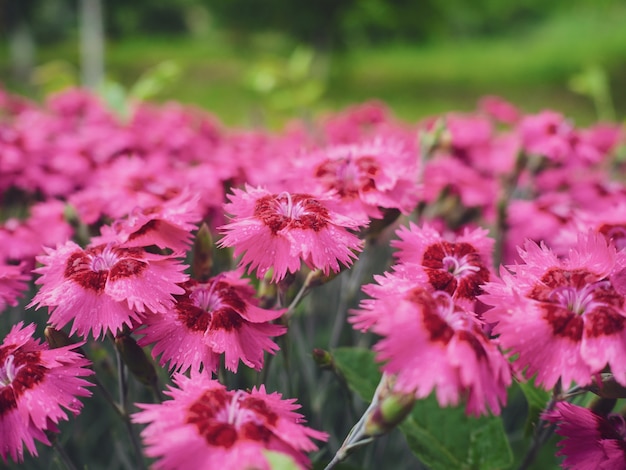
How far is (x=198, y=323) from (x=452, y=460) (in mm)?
458

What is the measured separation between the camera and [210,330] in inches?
29.1

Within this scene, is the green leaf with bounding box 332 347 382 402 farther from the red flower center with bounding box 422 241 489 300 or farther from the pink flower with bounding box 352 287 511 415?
the pink flower with bounding box 352 287 511 415

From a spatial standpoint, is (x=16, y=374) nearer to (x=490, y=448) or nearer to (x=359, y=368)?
(x=359, y=368)

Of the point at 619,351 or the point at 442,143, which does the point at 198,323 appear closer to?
the point at 619,351

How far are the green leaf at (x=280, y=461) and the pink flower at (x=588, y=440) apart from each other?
37 centimetres

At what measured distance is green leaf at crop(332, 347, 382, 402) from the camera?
947mm

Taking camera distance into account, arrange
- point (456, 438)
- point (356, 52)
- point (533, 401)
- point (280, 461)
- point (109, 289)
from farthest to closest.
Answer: point (356, 52) < point (456, 438) < point (533, 401) < point (109, 289) < point (280, 461)

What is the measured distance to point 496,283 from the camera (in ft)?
2.41

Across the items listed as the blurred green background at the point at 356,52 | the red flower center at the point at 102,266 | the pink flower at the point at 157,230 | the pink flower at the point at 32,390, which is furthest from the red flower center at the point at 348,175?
the blurred green background at the point at 356,52

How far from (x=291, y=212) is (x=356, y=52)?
11.0 meters

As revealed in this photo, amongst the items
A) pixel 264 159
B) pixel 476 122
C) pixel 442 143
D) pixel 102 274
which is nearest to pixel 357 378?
pixel 102 274

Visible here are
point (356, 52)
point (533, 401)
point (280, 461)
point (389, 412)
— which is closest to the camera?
point (280, 461)

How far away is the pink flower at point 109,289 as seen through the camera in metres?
0.73

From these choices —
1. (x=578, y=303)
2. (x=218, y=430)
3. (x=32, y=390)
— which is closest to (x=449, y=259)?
(x=578, y=303)
